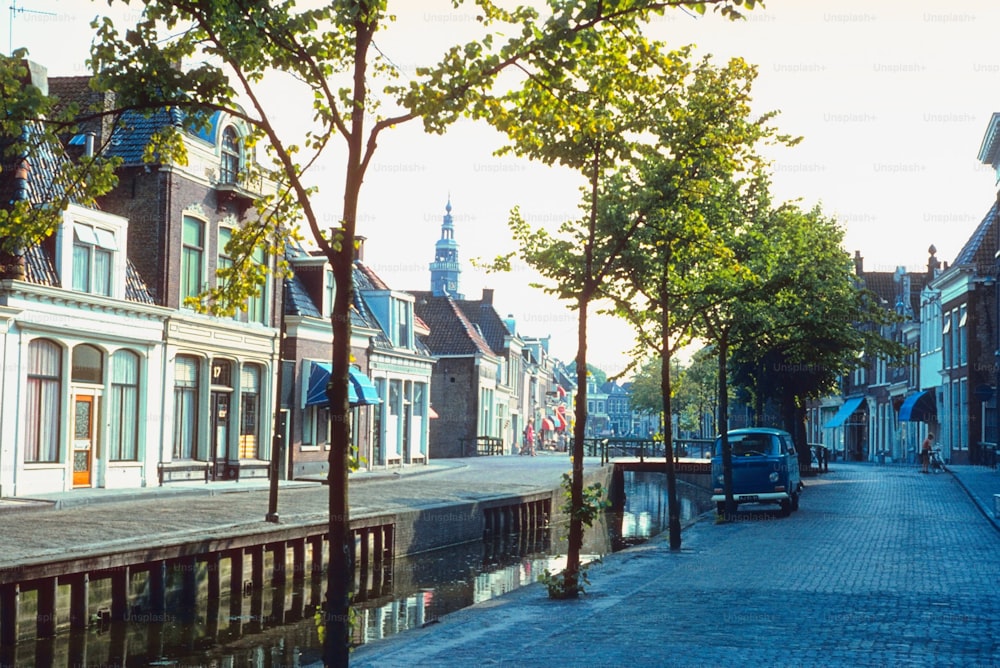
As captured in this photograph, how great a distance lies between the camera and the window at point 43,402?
24234 millimetres

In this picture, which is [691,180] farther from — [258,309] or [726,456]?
[258,309]

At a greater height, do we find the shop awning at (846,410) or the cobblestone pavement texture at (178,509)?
the shop awning at (846,410)

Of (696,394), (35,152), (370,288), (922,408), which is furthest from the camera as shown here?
(696,394)

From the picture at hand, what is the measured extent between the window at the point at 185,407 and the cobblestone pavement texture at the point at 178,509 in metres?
1.13

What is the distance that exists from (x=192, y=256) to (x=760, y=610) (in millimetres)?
20787

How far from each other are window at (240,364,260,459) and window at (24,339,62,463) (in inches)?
314

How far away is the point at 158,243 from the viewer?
1139 inches

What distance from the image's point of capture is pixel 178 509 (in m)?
23.4

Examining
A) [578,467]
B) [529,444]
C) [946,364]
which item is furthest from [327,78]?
[529,444]

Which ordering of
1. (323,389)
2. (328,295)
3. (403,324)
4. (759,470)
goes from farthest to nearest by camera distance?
1. (403,324)
2. (328,295)
3. (323,389)
4. (759,470)

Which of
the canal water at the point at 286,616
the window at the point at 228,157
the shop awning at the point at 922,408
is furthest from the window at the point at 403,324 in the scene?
the shop awning at the point at 922,408

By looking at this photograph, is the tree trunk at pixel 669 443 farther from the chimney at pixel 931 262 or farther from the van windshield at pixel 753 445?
the chimney at pixel 931 262

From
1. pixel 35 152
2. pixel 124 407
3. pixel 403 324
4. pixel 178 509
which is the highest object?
pixel 403 324

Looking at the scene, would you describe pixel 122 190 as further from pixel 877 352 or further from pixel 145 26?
pixel 877 352
